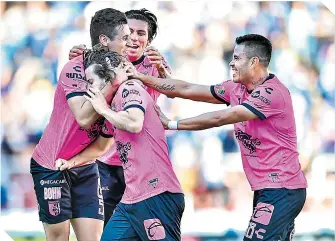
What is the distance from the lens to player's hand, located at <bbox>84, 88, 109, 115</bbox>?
5.96m

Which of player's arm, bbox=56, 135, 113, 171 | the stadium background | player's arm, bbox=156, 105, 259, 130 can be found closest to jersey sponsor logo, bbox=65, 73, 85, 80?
player's arm, bbox=56, 135, 113, 171

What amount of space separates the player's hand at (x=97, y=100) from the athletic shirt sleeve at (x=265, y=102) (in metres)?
1.10

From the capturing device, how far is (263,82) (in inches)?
259

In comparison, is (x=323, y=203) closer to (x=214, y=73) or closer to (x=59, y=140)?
(x=214, y=73)

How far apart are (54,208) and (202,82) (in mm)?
5995

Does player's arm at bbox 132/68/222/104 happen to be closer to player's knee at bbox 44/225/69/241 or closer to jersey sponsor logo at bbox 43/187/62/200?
jersey sponsor logo at bbox 43/187/62/200

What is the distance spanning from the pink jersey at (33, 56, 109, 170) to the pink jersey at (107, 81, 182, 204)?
86 cm

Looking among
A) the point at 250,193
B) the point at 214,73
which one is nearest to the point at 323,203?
the point at 250,193

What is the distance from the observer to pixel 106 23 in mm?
6617

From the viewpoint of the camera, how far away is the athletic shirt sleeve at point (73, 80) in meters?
6.43

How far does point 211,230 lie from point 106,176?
4357 mm

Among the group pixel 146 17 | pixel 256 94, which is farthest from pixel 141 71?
pixel 256 94

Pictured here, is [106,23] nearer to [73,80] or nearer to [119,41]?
[119,41]

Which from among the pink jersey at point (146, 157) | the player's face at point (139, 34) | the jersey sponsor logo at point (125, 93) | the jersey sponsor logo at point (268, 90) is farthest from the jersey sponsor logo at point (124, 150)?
the player's face at point (139, 34)
